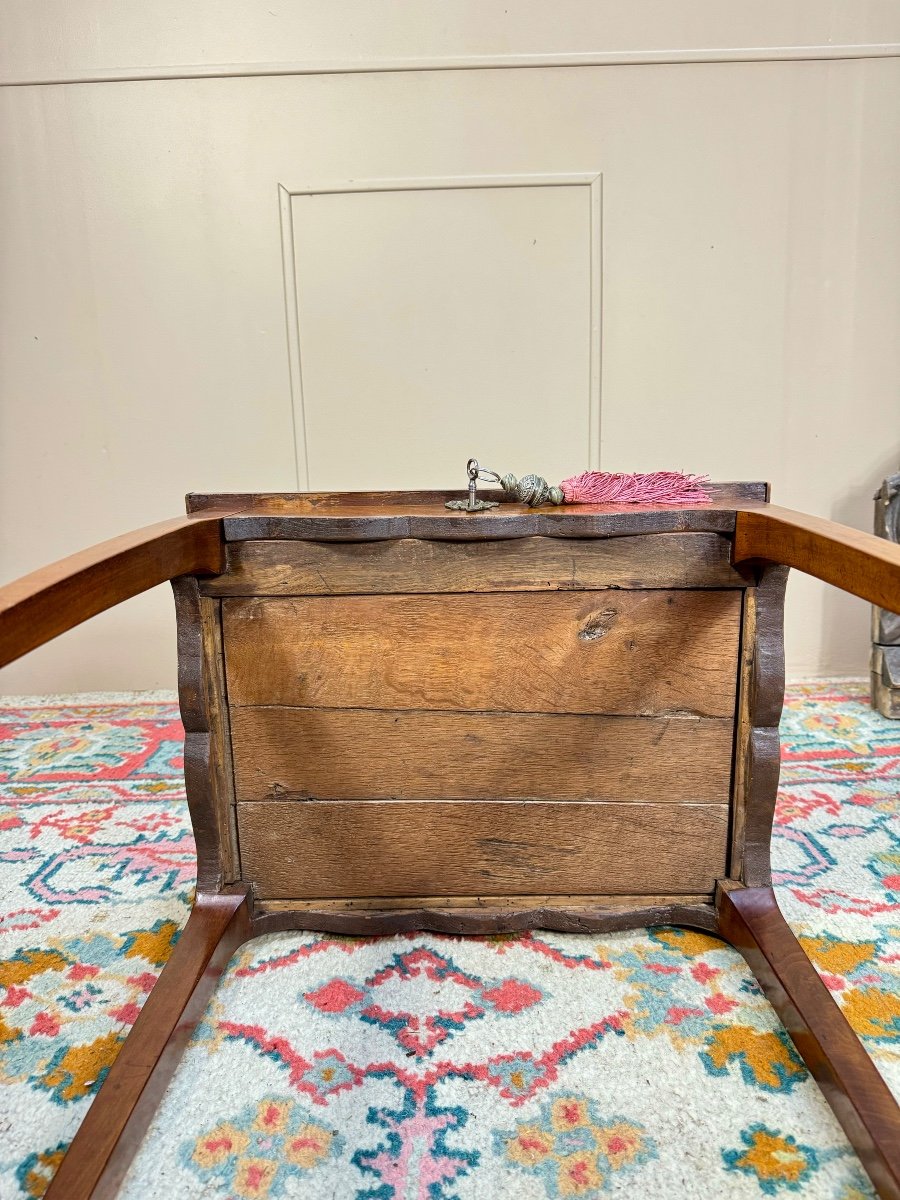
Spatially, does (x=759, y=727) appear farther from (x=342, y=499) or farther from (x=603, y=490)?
(x=342, y=499)

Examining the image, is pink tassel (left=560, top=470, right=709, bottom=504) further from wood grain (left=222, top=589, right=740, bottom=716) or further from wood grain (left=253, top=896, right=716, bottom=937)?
wood grain (left=253, top=896, right=716, bottom=937)

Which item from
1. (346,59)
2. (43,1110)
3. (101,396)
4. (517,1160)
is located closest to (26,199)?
(101,396)

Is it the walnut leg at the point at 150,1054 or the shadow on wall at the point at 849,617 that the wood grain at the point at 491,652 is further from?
the shadow on wall at the point at 849,617

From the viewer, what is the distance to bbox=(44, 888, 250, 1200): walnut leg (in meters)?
0.80

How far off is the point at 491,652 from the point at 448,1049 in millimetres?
543

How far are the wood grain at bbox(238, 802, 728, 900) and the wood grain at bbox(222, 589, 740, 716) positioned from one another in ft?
0.57

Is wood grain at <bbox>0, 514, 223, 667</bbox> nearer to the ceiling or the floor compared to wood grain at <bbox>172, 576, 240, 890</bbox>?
nearer to the ceiling

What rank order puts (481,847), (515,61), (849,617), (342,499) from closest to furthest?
(481,847) → (342,499) → (515,61) → (849,617)

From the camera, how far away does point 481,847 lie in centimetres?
123

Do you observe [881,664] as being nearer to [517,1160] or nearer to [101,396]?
[517,1160]

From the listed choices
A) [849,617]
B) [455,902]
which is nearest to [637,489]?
[455,902]

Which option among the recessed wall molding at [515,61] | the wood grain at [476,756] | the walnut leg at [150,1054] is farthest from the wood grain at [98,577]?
the recessed wall molding at [515,61]

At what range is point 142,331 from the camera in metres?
2.44

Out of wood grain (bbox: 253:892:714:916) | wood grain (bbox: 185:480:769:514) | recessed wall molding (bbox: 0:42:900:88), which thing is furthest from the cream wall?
wood grain (bbox: 253:892:714:916)
